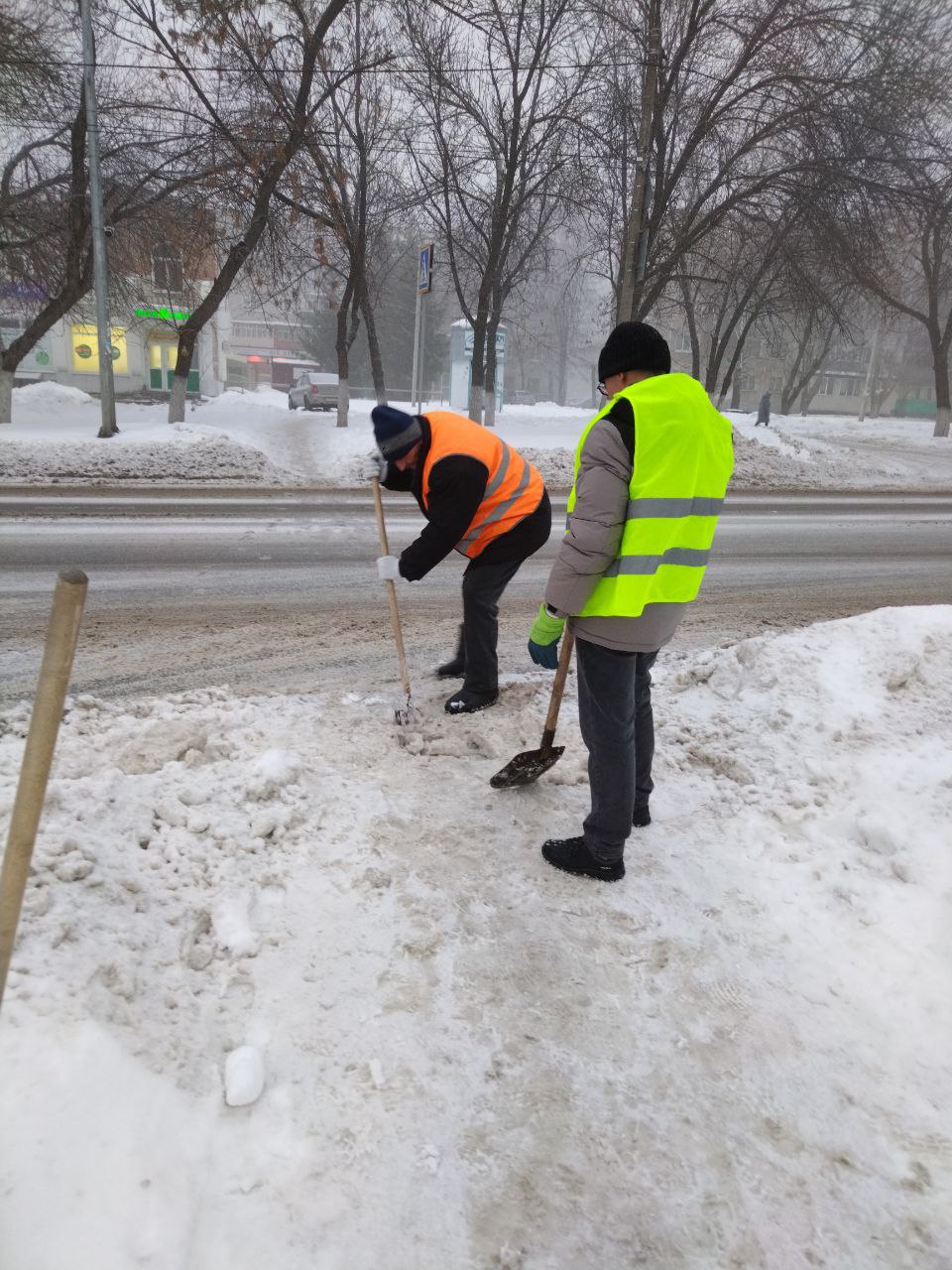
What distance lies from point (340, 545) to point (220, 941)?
19.3 ft

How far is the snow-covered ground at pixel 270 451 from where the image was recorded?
1234 cm

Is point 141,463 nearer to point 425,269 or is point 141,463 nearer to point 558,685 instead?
point 425,269

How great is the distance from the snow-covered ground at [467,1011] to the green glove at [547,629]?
694mm

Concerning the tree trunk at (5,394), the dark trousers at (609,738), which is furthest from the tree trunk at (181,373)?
the dark trousers at (609,738)

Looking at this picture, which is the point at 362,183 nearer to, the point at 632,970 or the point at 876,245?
the point at 876,245

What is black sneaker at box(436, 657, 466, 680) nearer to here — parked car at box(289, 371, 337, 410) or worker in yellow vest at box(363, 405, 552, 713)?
worker in yellow vest at box(363, 405, 552, 713)

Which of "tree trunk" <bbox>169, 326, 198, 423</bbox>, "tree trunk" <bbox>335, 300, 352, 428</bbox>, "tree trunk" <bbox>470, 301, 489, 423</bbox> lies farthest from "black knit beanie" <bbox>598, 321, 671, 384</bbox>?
"tree trunk" <bbox>335, 300, 352, 428</bbox>

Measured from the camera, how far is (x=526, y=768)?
3.29 m

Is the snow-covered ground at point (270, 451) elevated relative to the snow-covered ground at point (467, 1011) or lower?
elevated

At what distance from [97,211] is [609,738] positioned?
550 inches

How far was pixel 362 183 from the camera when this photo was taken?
16.7 m

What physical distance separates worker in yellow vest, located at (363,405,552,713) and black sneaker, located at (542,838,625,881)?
126cm

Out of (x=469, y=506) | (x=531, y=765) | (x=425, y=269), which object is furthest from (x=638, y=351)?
(x=425, y=269)

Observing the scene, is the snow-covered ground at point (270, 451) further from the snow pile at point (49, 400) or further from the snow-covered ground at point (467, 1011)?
the snow-covered ground at point (467, 1011)
